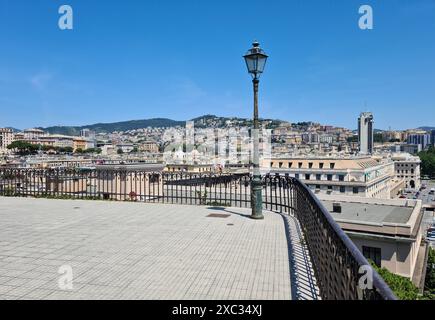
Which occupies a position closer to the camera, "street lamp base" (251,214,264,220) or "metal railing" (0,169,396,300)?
"metal railing" (0,169,396,300)

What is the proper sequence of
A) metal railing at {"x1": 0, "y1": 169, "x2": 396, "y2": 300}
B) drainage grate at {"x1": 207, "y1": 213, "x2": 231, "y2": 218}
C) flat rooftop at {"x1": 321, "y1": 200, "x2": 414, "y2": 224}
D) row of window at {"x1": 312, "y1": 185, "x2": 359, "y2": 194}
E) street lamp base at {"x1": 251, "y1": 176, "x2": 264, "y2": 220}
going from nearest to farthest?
metal railing at {"x1": 0, "y1": 169, "x2": 396, "y2": 300}, street lamp base at {"x1": 251, "y1": 176, "x2": 264, "y2": 220}, drainage grate at {"x1": 207, "y1": 213, "x2": 231, "y2": 218}, flat rooftop at {"x1": 321, "y1": 200, "x2": 414, "y2": 224}, row of window at {"x1": 312, "y1": 185, "x2": 359, "y2": 194}

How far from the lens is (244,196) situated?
13891 millimetres

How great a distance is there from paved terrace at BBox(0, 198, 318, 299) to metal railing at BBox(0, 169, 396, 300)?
0.62 meters

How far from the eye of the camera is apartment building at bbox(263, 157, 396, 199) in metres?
57.3

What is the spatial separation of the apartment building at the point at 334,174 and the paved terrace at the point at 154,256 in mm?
48625

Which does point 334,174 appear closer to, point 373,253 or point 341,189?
point 341,189

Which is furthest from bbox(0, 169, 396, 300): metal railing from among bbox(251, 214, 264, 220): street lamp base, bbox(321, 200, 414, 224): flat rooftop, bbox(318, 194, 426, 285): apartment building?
bbox(321, 200, 414, 224): flat rooftop

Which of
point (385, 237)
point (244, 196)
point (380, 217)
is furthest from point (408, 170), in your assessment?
point (244, 196)

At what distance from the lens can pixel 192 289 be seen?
474 centimetres

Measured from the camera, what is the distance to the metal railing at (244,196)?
2858 mm

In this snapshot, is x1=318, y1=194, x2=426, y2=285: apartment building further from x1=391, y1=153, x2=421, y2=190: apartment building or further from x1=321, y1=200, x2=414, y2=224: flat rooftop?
x1=391, y1=153, x2=421, y2=190: apartment building
